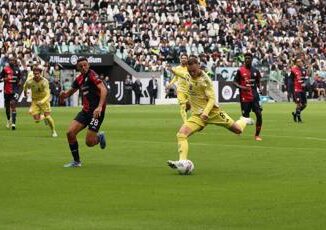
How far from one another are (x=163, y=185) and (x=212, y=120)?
3.40 meters

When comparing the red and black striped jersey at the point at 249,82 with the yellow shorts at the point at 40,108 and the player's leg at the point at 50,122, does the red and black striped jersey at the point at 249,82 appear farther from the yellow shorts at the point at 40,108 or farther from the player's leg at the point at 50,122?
the yellow shorts at the point at 40,108

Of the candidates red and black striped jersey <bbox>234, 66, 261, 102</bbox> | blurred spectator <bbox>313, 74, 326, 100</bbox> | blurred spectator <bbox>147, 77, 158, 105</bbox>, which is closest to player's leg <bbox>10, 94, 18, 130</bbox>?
red and black striped jersey <bbox>234, 66, 261, 102</bbox>

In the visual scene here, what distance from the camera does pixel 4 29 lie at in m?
61.2

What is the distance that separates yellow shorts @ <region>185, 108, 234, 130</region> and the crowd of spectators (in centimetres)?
4059

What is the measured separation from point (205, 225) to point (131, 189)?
3.83 m

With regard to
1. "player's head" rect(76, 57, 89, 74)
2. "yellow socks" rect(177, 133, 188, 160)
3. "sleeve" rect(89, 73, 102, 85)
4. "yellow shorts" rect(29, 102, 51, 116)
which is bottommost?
"yellow shorts" rect(29, 102, 51, 116)

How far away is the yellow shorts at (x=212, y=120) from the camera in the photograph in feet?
61.0

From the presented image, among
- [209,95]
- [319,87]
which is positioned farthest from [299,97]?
[319,87]

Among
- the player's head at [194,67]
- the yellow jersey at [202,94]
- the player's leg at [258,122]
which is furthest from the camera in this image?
the player's leg at [258,122]

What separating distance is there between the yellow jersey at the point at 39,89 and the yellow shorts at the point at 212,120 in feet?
40.0

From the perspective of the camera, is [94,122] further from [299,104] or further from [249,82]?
[299,104]

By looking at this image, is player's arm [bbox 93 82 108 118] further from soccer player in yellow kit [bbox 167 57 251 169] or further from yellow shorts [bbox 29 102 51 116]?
yellow shorts [bbox 29 102 51 116]

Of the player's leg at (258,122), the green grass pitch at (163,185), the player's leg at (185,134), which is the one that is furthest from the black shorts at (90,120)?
the player's leg at (258,122)

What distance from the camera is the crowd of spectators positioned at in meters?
63.5
